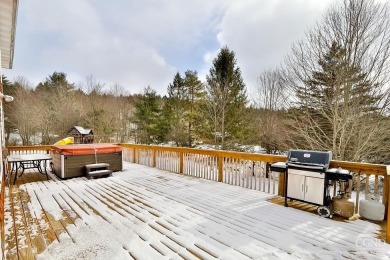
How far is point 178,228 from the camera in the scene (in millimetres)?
2930

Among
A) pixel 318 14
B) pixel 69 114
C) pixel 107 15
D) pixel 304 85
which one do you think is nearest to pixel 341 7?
pixel 318 14

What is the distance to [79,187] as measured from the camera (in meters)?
5.06

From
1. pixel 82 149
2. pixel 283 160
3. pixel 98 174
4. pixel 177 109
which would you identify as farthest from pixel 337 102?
pixel 177 109

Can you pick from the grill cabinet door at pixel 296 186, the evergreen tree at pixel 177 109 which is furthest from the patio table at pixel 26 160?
the evergreen tree at pixel 177 109

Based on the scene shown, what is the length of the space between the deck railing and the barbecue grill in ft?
1.44

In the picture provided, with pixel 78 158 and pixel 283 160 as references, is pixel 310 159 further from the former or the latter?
pixel 78 158

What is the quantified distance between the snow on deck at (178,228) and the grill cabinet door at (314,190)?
0.28m

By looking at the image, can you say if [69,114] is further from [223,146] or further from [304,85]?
[304,85]

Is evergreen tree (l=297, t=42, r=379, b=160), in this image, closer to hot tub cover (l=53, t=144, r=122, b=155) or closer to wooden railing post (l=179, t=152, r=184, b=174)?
wooden railing post (l=179, t=152, r=184, b=174)

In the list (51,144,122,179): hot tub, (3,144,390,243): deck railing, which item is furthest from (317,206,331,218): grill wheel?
(51,144,122,179): hot tub

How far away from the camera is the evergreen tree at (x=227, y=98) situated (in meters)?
14.2

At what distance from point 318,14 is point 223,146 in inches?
354

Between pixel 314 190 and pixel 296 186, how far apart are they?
0.30 metres

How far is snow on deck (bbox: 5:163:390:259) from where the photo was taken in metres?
2.36
